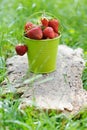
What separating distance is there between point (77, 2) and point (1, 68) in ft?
6.28

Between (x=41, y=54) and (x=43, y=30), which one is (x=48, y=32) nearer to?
(x=43, y=30)

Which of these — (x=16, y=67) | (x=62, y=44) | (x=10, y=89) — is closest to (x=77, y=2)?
(x=62, y=44)

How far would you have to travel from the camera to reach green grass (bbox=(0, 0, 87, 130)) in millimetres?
2502

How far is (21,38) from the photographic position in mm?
3814

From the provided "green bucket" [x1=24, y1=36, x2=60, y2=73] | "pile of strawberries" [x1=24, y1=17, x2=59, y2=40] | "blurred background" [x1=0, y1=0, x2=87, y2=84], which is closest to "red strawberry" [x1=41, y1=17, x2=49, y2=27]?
"pile of strawberries" [x1=24, y1=17, x2=59, y2=40]

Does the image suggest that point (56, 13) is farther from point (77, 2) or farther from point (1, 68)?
point (1, 68)

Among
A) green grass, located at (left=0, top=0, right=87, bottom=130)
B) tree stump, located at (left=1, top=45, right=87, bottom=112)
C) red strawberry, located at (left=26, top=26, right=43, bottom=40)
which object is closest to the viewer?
green grass, located at (left=0, top=0, right=87, bottom=130)

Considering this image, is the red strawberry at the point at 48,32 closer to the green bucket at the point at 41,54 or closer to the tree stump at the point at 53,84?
the green bucket at the point at 41,54

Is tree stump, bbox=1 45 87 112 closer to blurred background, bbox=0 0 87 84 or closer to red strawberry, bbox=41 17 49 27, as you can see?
red strawberry, bbox=41 17 49 27

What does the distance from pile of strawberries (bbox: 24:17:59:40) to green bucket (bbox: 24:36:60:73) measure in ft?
0.11

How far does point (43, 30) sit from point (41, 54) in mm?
180

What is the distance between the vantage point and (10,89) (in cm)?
282

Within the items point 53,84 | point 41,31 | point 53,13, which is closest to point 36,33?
point 41,31

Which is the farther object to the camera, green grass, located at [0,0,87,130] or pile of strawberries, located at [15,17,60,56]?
pile of strawberries, located at [15,17,60,56]
